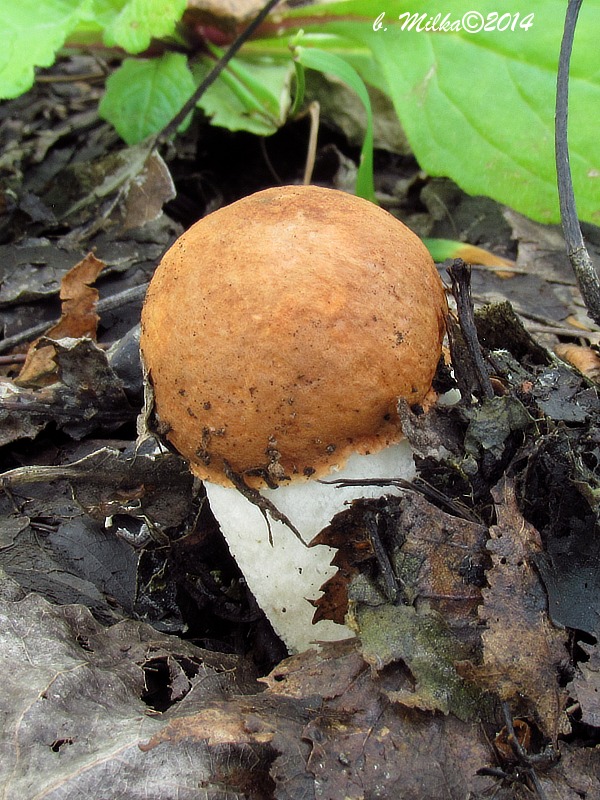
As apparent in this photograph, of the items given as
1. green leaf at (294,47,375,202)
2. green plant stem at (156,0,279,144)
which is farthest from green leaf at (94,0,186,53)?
green leaf at (294,47,375,202)

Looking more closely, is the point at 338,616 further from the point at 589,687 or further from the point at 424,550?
the point at 589,687

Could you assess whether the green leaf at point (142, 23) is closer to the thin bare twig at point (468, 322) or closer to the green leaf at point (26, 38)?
the green leaf at point (26, 38)

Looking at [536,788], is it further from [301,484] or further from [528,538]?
[301,484]

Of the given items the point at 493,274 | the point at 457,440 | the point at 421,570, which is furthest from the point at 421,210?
the point at 421,570

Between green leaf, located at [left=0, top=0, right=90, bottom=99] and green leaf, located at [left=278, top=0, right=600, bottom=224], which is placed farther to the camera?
green leaf, located at [left=0, top=0, right=90, bottom=99]

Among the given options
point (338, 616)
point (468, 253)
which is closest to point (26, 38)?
point (468, 253)

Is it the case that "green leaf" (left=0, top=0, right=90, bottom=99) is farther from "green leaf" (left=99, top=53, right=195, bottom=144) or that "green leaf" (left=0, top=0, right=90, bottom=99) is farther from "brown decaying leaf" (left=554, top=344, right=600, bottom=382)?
"brown decaying leaf" (left=554, top=344, right=600, bottom=382)

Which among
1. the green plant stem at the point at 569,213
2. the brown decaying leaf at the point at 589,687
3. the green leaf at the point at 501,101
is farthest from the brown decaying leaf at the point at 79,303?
the brown decaying leaf at the point at 589,687
